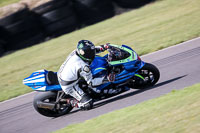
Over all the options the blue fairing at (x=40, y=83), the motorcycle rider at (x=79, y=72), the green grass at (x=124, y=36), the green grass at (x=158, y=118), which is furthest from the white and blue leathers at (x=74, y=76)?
the green grass at (x=124, y=36)

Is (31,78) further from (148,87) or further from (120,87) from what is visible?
(148,87)

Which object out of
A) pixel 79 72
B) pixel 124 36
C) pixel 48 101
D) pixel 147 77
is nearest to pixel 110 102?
pixel 147 77

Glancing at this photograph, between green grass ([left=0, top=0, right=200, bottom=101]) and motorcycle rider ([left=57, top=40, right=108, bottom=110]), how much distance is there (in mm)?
3232

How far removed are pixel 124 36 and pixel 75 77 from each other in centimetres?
654

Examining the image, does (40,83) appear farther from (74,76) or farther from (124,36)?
(124,36)

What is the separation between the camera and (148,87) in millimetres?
7559

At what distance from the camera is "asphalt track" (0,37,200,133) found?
7.01 m

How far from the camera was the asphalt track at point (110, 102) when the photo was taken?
701cm

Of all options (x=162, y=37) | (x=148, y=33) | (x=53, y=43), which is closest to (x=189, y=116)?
(x=162, y=37)

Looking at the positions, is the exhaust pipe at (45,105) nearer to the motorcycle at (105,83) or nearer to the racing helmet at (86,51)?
the motorcycle at (105,83)

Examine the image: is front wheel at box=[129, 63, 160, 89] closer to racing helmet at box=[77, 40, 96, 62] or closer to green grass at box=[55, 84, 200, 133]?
green grass at box=[55, 84, 200, 133]

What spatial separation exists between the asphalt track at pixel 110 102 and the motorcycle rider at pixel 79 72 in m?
0.44

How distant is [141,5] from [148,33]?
4051mm

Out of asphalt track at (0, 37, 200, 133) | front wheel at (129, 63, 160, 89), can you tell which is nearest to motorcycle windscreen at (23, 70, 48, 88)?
asphalt track at (0, 37, 200, 133)
